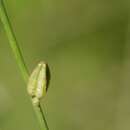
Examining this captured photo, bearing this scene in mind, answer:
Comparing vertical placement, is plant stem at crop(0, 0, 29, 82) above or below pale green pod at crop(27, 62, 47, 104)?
above

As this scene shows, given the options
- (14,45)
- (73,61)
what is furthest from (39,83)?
(73,61)

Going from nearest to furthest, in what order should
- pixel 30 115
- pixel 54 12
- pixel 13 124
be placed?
pixel 13 124 → pixel 30 115 → pixel 54 12

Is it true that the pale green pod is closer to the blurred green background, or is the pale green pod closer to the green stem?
the green stem

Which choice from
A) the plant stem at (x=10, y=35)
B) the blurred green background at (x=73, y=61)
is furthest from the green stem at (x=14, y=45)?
the blurred green background at (x=73, y=61)

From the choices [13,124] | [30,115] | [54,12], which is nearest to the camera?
[13,124]

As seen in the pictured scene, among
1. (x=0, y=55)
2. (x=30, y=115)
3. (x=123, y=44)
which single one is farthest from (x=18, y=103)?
(x=123, y=44)

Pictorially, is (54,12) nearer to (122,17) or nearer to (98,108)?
(122,17)

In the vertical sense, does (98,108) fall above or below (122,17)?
below

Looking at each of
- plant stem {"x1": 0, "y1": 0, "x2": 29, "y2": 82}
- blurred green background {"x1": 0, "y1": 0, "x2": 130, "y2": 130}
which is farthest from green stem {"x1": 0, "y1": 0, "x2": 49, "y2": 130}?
blurred green background {"x1": 0, "y1": 0, "x2": 130, "y2": 130}
